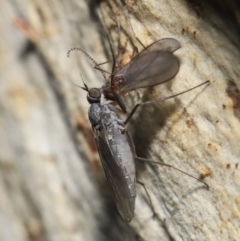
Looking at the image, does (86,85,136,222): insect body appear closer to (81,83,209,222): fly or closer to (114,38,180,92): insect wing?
(81,83,209,222): fly

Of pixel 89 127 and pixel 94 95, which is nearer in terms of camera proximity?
pixel 94 95

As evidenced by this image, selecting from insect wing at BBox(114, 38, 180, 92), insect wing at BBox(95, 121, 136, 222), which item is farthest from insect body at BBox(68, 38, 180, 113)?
insect wing at BBox(95, 121, 136, 222)

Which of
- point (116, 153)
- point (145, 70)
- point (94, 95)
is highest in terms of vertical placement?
point (145, 70)

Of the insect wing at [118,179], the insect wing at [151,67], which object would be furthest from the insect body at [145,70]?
the insect wing at [118,179]

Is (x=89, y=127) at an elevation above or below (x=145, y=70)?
below

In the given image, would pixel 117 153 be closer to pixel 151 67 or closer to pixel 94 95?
pixel 94 95

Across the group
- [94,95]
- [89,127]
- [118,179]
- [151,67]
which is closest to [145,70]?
[151,67]

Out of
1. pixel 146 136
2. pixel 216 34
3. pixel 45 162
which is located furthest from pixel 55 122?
pixel 216 34
